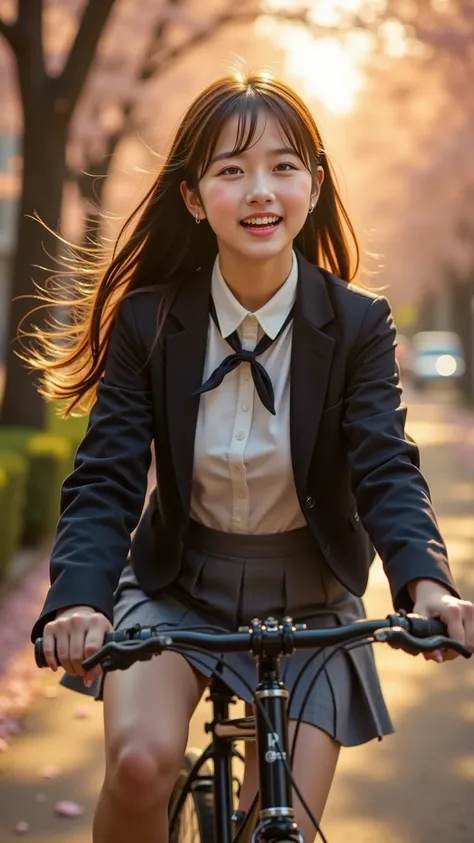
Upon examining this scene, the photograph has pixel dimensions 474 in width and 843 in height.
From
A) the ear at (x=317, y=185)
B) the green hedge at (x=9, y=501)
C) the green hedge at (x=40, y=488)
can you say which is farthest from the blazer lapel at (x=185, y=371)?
the green hedge at (x=40, y=488)

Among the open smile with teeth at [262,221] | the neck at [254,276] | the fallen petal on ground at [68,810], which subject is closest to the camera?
the open smile with teeth at [262,221]

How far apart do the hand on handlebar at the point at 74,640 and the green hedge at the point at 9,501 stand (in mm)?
5251

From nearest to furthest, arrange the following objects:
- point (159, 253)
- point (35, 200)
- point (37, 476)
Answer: point (159, 253) < point (37, 476) < point (35, 200)

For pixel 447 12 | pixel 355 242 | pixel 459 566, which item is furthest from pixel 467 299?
pixel 355 242

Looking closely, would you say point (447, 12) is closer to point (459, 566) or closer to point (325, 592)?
point (459, 566)

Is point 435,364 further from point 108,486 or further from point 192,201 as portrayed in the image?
point 108,486

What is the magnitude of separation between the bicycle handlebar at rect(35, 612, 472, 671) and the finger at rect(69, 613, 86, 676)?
9cm

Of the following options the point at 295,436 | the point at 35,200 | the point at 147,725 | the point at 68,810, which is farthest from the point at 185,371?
the point at 35,200

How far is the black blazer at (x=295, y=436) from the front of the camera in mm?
2764

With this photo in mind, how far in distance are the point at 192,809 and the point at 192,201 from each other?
4.79 ft

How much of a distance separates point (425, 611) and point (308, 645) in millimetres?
325

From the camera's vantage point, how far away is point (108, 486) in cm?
283

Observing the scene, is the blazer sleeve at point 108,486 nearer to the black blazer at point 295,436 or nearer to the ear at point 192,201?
the black blazer at point 295,436

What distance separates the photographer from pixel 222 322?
10.0 ft
